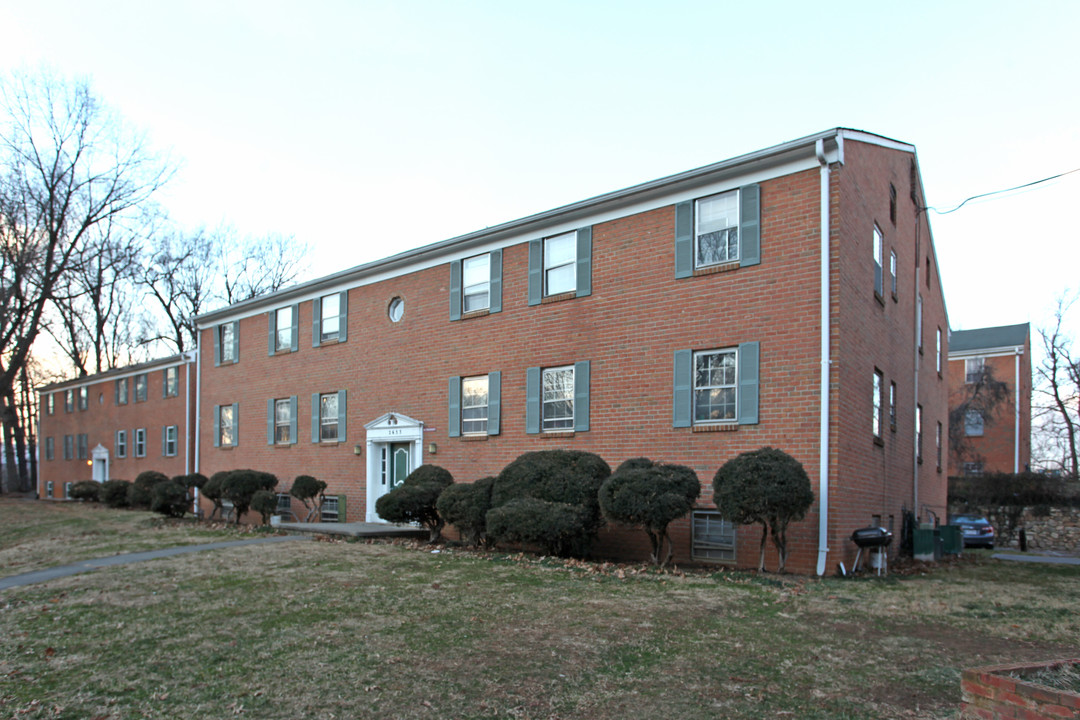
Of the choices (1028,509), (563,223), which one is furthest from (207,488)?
(1028,509)

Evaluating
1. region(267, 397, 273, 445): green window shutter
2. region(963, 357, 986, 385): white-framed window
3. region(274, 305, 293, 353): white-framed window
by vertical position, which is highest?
region(274, 305, 293, 353): white-framed window

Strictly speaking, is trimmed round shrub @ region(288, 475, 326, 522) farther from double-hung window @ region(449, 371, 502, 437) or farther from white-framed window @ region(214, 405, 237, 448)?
white-framed window @ region(214, 405, 237, 448)

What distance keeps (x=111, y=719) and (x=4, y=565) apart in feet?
33.6

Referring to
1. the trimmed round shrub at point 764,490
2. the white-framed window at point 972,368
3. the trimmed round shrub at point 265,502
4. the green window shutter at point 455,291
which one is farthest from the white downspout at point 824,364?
the white-framed window at point 972,368

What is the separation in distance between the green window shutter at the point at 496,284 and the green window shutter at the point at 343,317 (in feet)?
18.3

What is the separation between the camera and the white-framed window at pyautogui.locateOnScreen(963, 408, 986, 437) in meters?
36.8

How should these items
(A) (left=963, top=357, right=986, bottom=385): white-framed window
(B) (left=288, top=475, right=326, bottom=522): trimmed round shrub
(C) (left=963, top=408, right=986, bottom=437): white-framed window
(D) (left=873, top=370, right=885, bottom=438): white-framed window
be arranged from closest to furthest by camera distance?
(D) (left=873, top=370, right=885, bottom=438): white-framed window, (B) (left=288, top=475, right=326, bottom=522): trimmed round shrub, (C) (left=963, top=408, right=986, bottom=437): white-framed window, (A) (left=963, top=357, right=986, bottom=385): white-framed window

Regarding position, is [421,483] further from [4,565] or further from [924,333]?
[924,333]

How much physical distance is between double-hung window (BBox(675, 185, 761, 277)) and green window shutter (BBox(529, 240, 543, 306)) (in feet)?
10.9

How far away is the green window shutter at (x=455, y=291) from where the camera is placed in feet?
59.5

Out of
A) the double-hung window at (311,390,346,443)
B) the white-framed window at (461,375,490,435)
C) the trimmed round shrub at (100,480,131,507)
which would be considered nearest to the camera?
the white-framed window at (461,375,490,435)

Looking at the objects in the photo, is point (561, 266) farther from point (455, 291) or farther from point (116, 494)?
point (116, 494)

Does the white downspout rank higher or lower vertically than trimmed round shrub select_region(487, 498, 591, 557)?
higher

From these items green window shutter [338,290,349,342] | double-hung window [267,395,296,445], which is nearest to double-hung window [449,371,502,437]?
green window shutter [338,290,349,342]
